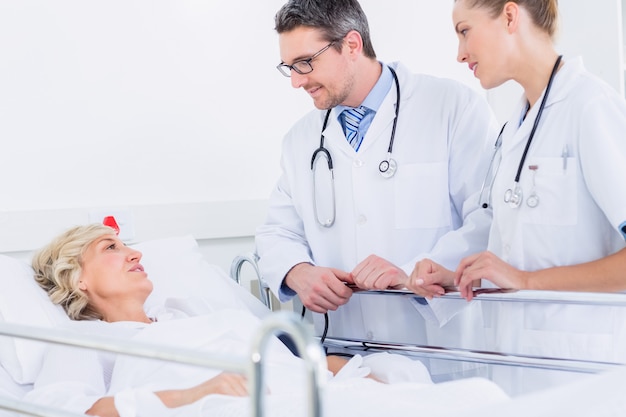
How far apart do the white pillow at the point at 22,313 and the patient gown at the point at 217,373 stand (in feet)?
0.34

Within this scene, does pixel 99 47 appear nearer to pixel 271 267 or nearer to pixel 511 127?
pixel 271 267

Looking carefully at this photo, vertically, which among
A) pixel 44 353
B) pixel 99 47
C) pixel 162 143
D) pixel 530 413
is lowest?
pixel 44 353

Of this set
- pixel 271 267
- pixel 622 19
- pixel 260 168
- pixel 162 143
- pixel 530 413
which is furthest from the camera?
pixel 622 19

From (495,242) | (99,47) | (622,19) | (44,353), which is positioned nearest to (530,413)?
(495,242)

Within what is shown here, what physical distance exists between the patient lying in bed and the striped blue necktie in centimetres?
57

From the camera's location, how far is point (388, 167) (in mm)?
1977

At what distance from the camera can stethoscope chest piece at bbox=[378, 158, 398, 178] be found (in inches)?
77.8

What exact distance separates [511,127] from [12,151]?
1367 mm

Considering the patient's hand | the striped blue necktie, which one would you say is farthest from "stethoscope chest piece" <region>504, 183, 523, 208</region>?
the patient's hand

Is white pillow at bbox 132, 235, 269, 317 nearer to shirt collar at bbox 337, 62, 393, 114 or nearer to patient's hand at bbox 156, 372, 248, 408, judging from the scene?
shirt collar at bbox 337, 62, 393, 114

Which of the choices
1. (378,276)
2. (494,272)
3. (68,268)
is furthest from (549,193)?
(68,268)

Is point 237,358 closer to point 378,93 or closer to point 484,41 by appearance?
point 484,41

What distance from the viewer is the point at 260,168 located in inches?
106

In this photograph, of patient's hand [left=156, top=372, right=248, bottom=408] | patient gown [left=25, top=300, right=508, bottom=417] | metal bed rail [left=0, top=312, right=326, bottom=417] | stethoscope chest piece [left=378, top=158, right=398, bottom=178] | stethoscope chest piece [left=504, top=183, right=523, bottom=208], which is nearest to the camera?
metal bed rail [left=0, top=312, right=326, bottom=417]
